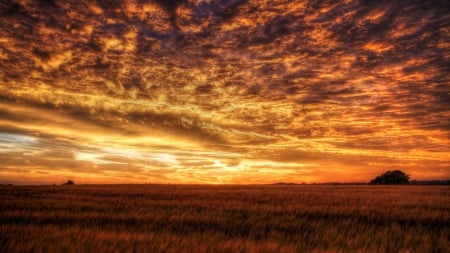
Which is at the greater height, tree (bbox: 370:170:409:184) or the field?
tree (bbox: 370:170:409:184)

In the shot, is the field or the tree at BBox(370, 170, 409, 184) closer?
the field

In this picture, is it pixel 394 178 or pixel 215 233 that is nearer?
pixel 215 233

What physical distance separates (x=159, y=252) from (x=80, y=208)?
8.56 m

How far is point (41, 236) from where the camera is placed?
636 centimetres

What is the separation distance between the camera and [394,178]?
7919 centimetres

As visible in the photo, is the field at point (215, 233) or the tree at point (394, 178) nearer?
the field at point (215, 233)

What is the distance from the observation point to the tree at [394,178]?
78875 millimetres

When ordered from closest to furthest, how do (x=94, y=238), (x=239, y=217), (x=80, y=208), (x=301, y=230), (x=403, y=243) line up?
(x=94, y=238), (x=403, y=243), (x=301, y=230), (x=239, y=217), (x=80, y=208)

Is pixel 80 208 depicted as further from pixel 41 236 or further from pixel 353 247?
pixel 353 247

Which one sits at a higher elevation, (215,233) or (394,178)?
A: (394,178)

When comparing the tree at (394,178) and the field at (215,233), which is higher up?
the tree at (394,178)

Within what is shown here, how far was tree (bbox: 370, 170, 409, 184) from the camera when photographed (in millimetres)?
78875

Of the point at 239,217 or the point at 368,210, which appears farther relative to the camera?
the point at 368,210

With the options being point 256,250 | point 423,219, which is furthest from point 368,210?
point 256,250
